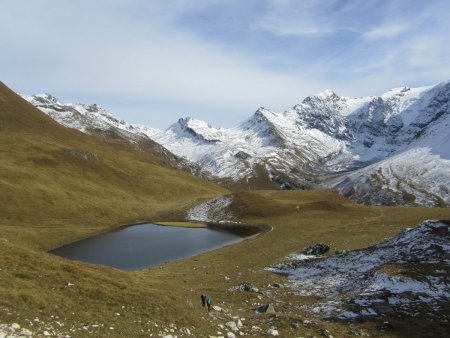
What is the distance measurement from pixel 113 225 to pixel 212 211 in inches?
1269

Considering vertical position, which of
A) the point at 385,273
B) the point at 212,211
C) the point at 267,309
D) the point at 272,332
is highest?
the point at 212,211

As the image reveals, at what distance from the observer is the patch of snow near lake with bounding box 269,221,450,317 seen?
127ft

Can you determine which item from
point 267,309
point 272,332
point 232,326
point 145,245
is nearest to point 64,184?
point 145,245

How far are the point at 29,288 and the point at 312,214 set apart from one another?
313 ft

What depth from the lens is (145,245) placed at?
87312 mm

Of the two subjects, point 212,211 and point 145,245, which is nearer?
point 145,245

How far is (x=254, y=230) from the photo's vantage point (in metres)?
107

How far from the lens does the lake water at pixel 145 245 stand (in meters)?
76.1

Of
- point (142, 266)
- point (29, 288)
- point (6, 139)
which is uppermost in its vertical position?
point (6, 139)

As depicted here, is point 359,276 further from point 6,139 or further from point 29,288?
point 6,139

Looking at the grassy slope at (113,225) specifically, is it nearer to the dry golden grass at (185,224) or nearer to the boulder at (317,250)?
the boulder at (317,250)

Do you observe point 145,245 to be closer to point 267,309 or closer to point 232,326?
point 267,309

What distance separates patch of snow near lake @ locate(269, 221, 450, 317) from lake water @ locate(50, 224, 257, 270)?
2552 cm

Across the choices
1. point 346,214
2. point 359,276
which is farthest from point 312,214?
point 359,276
